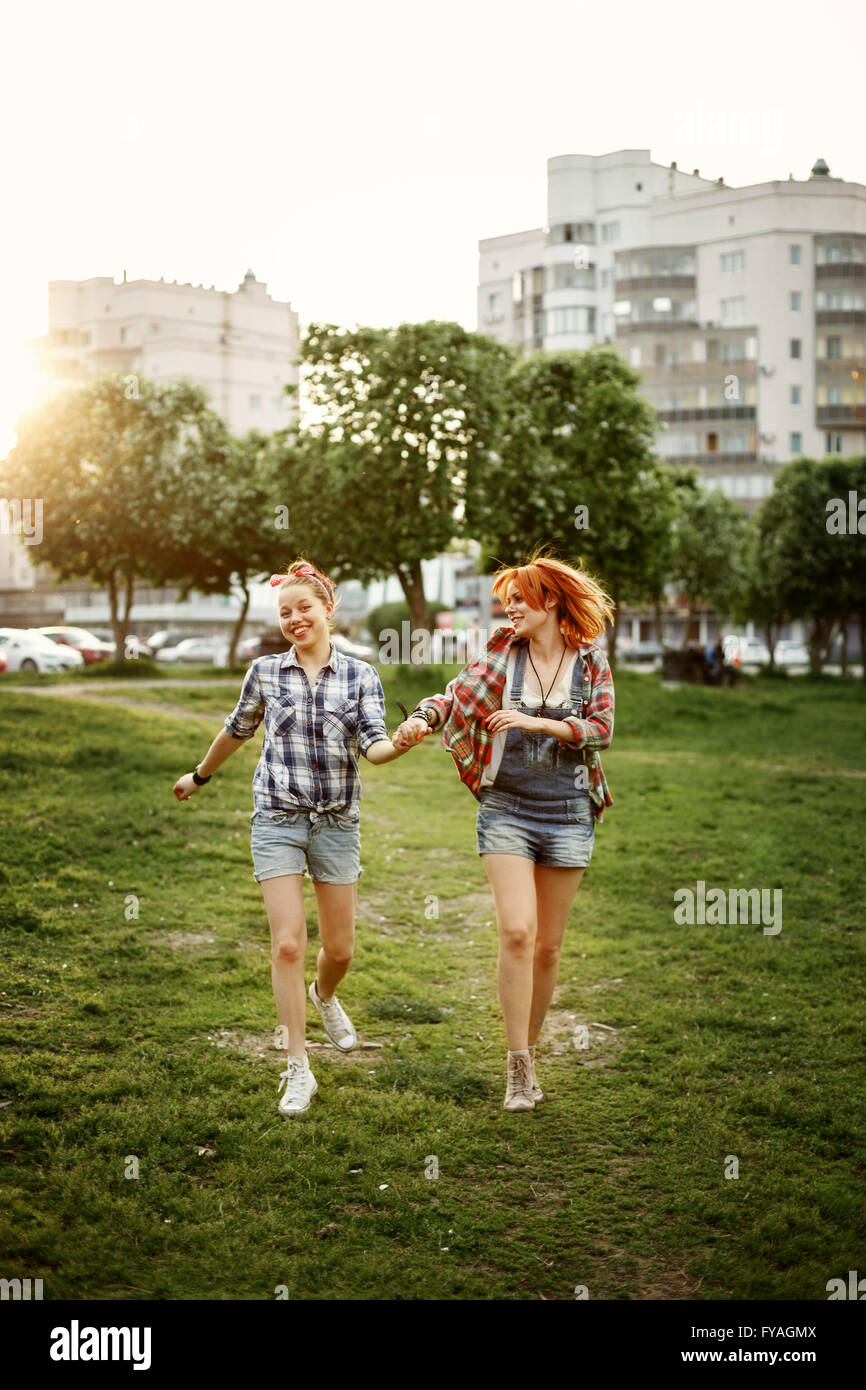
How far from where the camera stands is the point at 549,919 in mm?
5809

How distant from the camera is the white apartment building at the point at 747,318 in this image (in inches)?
3046

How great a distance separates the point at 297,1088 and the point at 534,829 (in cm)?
147

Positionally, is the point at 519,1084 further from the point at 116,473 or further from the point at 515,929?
the point at 116,473

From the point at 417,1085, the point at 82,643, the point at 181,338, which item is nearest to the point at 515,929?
the point at 417,1085

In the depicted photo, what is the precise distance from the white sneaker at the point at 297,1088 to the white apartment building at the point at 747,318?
74.3 meters

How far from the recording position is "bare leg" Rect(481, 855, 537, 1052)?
219 inches

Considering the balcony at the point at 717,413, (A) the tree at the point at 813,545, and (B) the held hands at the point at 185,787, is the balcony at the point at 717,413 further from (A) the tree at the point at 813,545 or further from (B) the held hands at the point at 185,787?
(B) the held hands at the point at 185,787

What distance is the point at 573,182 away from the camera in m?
82.3

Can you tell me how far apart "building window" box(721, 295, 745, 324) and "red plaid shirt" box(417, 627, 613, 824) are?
78.3 meters

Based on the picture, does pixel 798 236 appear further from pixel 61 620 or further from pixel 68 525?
pixel 68 525

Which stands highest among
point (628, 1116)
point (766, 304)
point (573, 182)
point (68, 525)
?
point (573, 182)

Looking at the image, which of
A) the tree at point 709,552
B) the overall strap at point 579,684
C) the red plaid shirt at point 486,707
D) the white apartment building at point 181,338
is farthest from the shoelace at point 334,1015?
the white apartment building at point 181,338

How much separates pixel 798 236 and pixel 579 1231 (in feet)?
264
